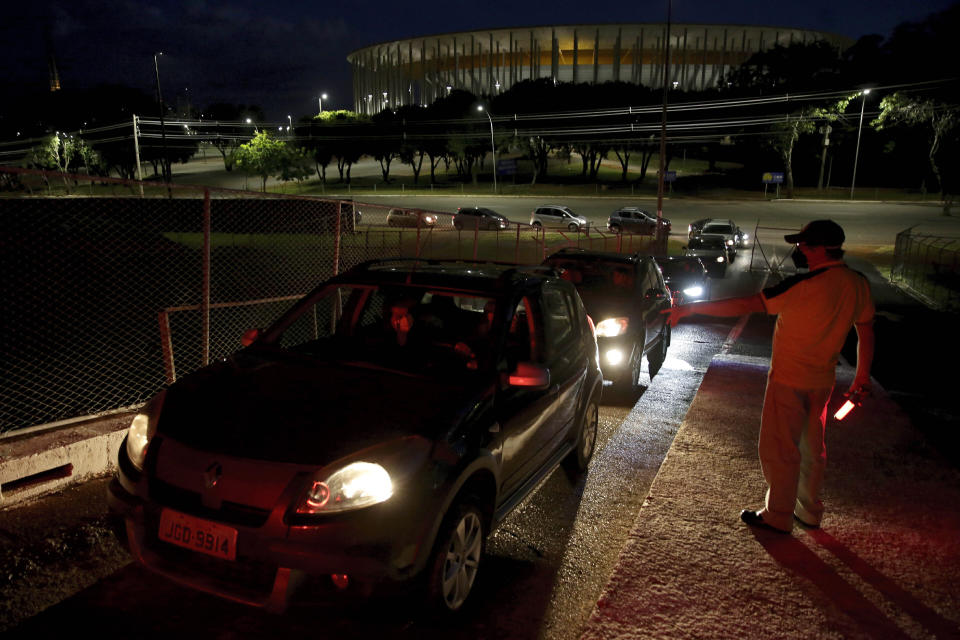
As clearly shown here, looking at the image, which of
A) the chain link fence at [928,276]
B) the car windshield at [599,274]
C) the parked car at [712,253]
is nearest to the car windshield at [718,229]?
the parked car at [712,253]

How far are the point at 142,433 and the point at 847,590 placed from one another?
3711 millimetres

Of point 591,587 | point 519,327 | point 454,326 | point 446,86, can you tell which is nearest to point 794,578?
point 591,587

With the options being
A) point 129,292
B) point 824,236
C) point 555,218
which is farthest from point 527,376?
point 555,218

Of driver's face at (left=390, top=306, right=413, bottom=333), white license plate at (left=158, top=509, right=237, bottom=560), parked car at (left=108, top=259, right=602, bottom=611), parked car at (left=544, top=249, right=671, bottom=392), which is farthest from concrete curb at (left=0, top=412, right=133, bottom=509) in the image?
parked car at (left=544, top=249, right=671, bottom=392)

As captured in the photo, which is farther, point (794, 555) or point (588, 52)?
point (588, 52)

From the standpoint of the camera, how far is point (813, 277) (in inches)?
148

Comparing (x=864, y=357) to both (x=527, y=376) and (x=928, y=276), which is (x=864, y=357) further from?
(x=928, y=276)

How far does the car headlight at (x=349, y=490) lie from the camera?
2.65 m

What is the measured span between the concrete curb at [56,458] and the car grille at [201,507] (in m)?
2.11

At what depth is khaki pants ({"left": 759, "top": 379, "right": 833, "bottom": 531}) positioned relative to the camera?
390 centimetres

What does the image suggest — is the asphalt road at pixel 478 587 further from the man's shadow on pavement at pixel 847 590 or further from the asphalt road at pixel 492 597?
the man's shadow on pavement at pixel 847 590

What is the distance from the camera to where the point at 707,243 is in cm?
2245

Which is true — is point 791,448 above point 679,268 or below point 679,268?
above

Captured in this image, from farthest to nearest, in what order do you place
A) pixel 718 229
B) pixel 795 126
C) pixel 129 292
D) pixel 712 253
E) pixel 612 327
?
pixel 795 126 < pixel 718 229 < pixel 712 253 < pixel 129 292 < pixel 612 327
